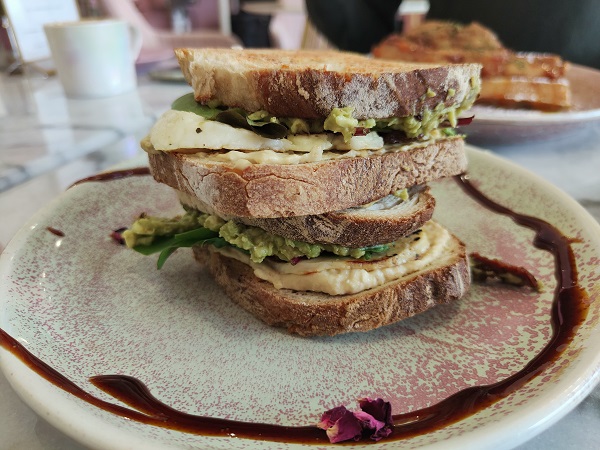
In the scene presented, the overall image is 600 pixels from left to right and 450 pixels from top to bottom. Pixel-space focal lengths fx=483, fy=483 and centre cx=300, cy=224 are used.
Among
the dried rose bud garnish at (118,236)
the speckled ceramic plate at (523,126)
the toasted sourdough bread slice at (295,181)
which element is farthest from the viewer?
the speckled ceramic plate at (523,126)

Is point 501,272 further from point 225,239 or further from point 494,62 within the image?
point 494,62

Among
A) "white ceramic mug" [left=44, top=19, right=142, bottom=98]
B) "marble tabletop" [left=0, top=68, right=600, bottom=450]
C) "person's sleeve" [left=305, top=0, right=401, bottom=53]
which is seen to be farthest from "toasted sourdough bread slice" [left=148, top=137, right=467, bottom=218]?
"person's sleeve" [left=305, top=0, right=401, bottom=53]

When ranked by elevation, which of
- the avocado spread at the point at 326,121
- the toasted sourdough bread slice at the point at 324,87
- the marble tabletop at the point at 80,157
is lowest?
the marble tabletop at the point at 80,157

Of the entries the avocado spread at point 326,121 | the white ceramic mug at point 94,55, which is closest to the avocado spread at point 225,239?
the avocado spread at point 326,121

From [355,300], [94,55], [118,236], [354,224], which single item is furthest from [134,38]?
[355,300]

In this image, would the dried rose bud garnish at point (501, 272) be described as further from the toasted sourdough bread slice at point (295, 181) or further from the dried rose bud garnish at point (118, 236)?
the dried rose bud garnish at point (118, 236)

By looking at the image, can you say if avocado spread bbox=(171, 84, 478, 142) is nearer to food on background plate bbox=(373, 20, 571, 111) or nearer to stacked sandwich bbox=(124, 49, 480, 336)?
stacked sandwich bbox=(124, 49, 480, 336)
